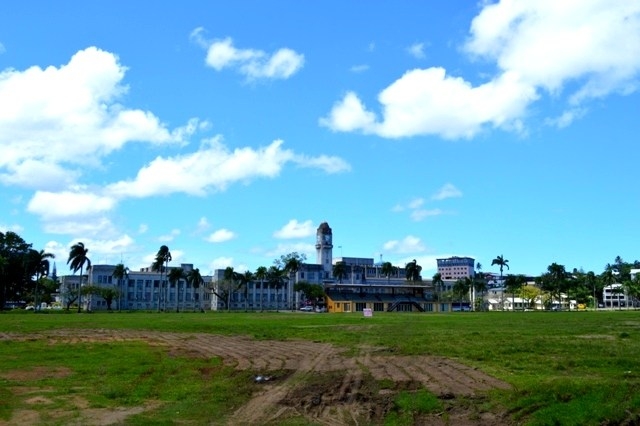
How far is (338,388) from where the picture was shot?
65.6 ft

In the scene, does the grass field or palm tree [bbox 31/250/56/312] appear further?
palm tree [bbox 31/250/56/312]

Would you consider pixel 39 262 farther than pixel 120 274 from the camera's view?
No

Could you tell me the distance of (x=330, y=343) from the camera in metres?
38.4

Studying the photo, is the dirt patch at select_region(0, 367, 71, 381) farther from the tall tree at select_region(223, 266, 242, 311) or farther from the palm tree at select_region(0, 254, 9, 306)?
the tall tree at select_region(223, 266, 242, 311)

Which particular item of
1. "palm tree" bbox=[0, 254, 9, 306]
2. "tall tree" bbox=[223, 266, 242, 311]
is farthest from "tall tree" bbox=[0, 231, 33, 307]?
"tall tree" bbox=[223, 266, 242, 311]

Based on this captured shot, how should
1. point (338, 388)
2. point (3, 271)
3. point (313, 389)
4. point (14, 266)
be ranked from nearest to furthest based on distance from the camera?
point (313, 389), point (338, 388), point (3, 271), point (14, 266)

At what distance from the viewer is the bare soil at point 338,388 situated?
52.6 ft

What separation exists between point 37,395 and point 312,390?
26.6ft

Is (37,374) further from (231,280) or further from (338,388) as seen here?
(231,280)

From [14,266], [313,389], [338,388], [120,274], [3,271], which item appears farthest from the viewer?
[120,274]

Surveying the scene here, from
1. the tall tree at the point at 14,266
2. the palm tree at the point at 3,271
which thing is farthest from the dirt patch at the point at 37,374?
the tall tree at the point at 14,266

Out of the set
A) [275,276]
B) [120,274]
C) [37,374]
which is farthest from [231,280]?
[37,374]

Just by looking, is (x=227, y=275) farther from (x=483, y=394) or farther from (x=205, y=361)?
(x=483, y=394)

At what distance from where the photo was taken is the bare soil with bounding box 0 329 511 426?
631 inches
